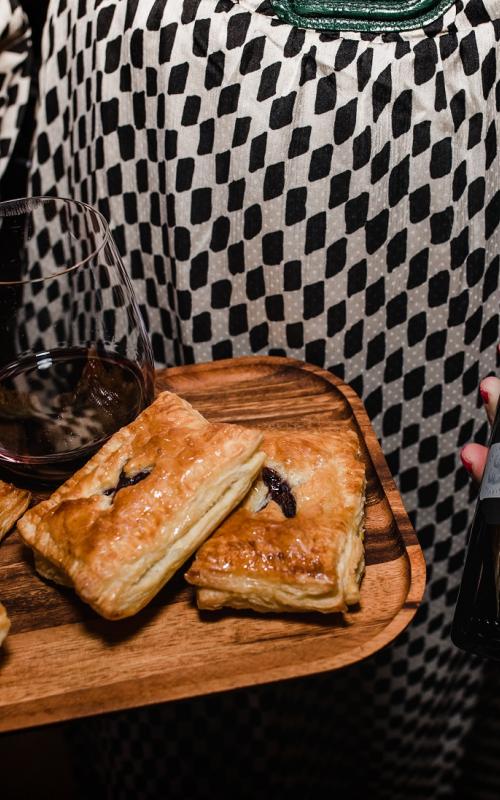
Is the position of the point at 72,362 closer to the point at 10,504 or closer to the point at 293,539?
the point at 10,504

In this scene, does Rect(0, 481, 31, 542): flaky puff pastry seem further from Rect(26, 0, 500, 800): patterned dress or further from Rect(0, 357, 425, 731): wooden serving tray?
Rect(26, 0, 500, 800): patterned dress

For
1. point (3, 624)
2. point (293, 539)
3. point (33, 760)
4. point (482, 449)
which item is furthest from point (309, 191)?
point (33, 760)

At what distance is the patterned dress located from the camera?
1.02 meters

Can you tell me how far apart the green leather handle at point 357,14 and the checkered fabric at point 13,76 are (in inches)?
14.0

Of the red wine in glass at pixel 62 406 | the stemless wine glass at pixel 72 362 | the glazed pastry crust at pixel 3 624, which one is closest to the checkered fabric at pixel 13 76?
the stemless wine glass at pixel 72 362

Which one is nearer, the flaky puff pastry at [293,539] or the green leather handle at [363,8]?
the flaky puff pastry at [293,539]

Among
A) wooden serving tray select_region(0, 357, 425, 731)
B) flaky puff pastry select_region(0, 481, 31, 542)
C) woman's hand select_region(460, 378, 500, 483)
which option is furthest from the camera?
woman's hand select_region(460, 378, 500, 483)

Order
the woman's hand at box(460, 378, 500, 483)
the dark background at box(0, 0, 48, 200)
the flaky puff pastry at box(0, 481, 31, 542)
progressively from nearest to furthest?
the flaky puff pastry at box(0, 481, 31, 542), the woman's hand at box(460, 378, 500, 483), the dark background at box(0, 0, 48, 200)

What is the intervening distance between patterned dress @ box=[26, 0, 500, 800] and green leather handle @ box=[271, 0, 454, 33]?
0.01 metres

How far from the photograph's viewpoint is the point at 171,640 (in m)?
0.69

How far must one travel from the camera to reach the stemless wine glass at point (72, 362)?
31.5 inches

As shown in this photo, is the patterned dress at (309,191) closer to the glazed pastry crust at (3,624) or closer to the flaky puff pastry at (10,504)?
the flaky puff pastry at (10,504)

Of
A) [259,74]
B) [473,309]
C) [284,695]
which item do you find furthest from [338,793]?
[259,74]

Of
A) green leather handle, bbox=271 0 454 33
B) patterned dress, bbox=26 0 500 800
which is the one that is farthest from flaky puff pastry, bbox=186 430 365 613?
green leather handle, bbox=271 0 454 33
